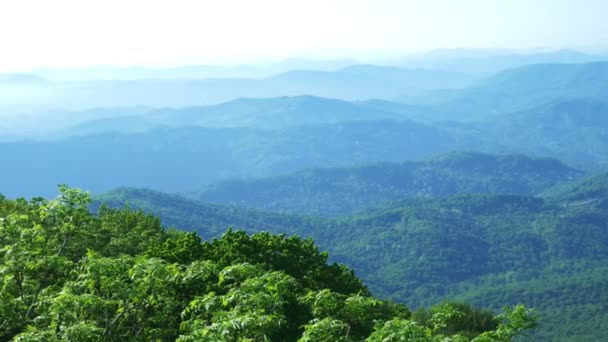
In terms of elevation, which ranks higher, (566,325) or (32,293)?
(32,293)

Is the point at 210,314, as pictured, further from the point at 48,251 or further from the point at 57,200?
the point at 57,200

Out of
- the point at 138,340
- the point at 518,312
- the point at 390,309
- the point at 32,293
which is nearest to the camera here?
the point at 518,312

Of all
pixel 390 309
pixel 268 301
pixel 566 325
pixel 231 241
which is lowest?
pixel 566 325

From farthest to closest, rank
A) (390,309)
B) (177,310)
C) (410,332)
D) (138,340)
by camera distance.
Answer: (390,309), (177,310), (138,340), (410,332)

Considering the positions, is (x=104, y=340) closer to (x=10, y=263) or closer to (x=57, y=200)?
(x=10, y=263)

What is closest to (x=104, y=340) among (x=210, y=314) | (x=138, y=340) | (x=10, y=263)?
(x=138, y=340)

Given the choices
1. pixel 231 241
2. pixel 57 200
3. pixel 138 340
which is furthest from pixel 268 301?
pixel 231 241

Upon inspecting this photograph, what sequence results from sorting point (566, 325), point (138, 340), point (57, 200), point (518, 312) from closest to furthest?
1. point (518, 312)
2. point (138, 340)
3. point (57, 200)
4. point (566, 325)

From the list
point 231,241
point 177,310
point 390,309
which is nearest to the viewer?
point 177,310

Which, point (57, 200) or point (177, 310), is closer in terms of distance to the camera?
point (177, 310)
